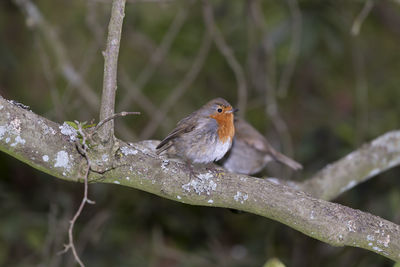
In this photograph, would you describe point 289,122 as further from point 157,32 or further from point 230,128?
point 230,128

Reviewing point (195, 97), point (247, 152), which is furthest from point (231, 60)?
point (195, 97)

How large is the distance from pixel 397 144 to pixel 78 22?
15.3ft

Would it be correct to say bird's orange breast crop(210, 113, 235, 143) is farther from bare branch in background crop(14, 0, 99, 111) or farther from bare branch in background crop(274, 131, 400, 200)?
bare branch in background crop(14, 0, 99, 111)

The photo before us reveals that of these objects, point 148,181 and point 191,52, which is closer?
point 148,181

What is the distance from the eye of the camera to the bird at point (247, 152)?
215 inches

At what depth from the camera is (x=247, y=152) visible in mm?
5492

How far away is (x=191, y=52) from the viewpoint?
6977mm

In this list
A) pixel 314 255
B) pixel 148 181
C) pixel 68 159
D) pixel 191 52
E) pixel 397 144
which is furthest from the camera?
pixel 191 52

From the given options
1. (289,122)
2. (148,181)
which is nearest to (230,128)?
(148,181)

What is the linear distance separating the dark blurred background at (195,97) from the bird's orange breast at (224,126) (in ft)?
3.53

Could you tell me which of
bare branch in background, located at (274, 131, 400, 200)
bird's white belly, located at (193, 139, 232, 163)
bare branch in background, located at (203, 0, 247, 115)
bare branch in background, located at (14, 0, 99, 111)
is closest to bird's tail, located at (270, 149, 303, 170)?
bare branch in background, located at (203, 0, 247, 115)

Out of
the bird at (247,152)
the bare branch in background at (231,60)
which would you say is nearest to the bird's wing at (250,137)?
the bird at (247,152)

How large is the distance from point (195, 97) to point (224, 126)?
3.46 metres

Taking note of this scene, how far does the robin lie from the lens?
157 inches
